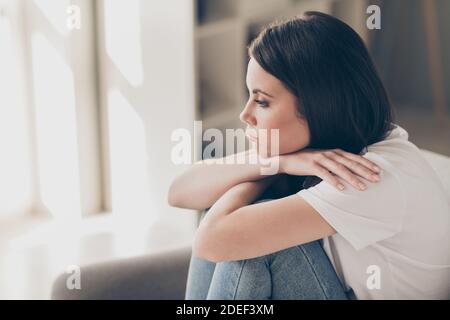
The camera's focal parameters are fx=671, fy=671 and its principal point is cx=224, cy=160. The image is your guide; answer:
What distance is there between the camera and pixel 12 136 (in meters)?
1.94

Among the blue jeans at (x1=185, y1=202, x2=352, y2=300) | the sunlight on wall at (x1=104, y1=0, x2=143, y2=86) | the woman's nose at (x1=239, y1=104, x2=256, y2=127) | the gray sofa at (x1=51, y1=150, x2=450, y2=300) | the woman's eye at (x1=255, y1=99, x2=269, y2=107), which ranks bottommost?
the gray sofa at (x1=51, y1=150, x2=450, y2=300)

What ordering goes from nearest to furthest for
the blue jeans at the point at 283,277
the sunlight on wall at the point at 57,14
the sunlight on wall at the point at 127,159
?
the blue jeans at the point at 283,277 → the sunlight on wall at the point at 57,14 → the sunlight on wall at the point at 127,159

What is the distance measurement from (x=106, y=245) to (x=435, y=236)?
112 cm

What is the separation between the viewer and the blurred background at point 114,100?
1663 mm

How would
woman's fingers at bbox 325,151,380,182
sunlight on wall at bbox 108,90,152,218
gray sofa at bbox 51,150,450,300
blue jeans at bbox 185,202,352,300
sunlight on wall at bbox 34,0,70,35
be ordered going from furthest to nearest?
1. sunlight on wall at bbox 108,90,152,218
2. sunlight on wall at bbox 34,0,70,35
3. gray sofa at bbox 51,150,450,300
4. blue jeans at bbox 185,202,352,300
5. woman's fingers at bbox 325,151,380,182

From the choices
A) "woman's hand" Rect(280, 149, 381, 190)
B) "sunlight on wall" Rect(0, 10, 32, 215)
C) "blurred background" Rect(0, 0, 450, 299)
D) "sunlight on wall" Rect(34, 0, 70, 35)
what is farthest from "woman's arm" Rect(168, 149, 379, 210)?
"sunlight on wall" Rect(0, 10, 32, 215)

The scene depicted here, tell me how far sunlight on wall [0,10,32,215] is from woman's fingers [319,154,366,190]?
115cm

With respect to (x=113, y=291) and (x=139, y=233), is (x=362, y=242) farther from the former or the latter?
(x=139, y=233)

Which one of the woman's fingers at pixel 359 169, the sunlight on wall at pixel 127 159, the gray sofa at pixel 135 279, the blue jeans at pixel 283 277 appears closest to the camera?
the woman's fingers at pixel 359 169

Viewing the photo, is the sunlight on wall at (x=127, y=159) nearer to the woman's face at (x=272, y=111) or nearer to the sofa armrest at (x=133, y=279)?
the sofa armrest at (x=133, y=279)

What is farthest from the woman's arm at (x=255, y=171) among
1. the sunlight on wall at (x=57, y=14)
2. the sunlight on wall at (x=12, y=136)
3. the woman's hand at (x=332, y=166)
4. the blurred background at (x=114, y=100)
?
the sunlight on wall at (x=12, y=136)

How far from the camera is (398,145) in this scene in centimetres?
95

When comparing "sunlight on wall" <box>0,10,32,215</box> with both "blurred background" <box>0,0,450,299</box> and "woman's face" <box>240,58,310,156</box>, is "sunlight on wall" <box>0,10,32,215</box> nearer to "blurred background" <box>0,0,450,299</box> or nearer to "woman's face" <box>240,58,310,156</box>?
"blurred background" <box>0,0,450,299</box>

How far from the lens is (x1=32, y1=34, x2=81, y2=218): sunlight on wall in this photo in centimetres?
164
